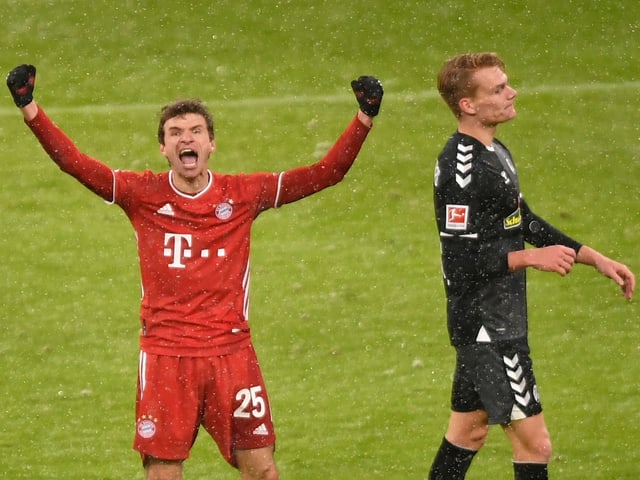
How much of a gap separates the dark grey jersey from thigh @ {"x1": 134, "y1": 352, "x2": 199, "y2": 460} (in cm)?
125

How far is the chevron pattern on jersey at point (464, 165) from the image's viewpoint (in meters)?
7.29

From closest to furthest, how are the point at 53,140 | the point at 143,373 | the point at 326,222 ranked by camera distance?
the point at 53,140, the point at 143,373, the point at 326,222

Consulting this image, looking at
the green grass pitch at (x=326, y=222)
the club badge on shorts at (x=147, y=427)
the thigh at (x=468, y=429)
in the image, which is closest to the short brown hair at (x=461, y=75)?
the thigh at (x=468, y=429)

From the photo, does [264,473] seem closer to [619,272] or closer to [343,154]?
[343,154]

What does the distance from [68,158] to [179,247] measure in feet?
2.09

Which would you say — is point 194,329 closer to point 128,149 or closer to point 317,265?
Answer: point 317,265

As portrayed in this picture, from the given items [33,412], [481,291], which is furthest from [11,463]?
[481,291]

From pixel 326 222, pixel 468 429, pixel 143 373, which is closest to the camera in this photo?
pixel 143 373

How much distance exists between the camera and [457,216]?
7.30 m

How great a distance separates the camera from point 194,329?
7.32m

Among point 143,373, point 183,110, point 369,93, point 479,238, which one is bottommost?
point 143,373

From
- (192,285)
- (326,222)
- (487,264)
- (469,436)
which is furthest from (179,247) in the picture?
(326,222)

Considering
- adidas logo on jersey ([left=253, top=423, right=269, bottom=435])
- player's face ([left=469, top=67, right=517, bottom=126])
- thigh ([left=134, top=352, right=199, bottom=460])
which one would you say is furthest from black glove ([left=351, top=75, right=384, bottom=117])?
adidas logo on jersey ([left=253, top=423, right=269, bottom=435])

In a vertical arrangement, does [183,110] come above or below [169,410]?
above
